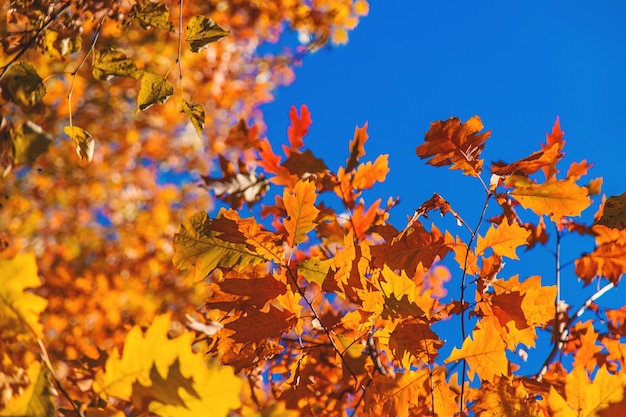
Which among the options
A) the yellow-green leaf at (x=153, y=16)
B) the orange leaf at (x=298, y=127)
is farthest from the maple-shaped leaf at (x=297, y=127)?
the yellow-green leaf at (x=153, y=16)

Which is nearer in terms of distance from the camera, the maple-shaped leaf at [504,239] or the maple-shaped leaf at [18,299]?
the maple-shaped leaf at [18,299]

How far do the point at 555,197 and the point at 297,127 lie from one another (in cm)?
99

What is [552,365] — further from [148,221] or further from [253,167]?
[148,221]

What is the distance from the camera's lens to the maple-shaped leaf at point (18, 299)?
0.58 metres

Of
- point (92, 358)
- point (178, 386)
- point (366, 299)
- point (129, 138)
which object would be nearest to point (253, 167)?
point (92, 358)

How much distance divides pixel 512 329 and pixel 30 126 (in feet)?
3.21

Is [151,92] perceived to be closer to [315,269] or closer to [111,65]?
[111,65]

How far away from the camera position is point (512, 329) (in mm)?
1106

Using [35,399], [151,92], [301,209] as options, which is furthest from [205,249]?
[35,399]

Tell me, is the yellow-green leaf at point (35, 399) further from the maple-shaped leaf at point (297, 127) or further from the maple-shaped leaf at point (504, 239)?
the maple-shaped leaf at point (297, 127)

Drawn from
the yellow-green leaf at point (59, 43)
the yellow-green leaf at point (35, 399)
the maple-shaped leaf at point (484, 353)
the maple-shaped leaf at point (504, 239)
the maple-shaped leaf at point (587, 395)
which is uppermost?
the yellow-green leaf at point (59, 43)

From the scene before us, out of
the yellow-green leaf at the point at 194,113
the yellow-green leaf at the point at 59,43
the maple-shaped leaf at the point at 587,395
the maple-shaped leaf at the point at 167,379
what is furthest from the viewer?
the yellow-green leaf at the point at 59,43

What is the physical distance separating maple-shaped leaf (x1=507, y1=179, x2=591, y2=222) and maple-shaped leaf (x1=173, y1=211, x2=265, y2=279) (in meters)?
0.56

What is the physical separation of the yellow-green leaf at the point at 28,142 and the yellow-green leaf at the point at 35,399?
296 millimetres
